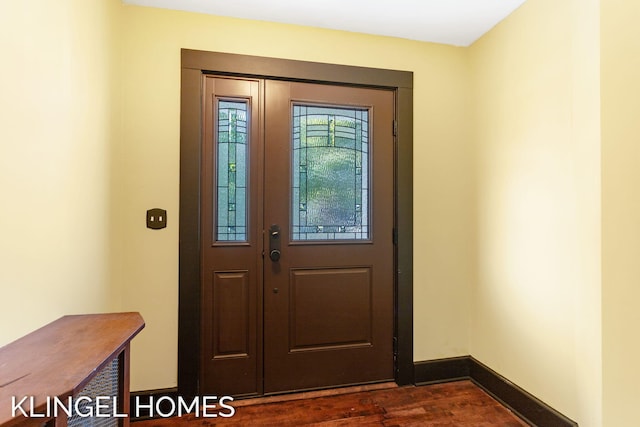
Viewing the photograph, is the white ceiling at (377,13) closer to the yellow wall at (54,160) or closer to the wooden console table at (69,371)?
the yellow wall at (54,160)

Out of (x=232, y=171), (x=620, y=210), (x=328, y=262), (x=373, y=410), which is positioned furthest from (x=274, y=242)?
(x=620, y=210)

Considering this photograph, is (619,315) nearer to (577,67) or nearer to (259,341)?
(577,67)

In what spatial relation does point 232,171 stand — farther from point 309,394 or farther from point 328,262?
point 309,394

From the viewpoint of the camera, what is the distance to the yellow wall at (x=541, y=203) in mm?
1601

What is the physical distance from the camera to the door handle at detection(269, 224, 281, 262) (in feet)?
7.23

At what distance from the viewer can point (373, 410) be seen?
2059mm

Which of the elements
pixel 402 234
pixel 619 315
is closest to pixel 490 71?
pixel 402 234

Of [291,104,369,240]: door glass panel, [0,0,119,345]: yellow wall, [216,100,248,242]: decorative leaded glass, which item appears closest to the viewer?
[0,0,119,345]: yellow wall

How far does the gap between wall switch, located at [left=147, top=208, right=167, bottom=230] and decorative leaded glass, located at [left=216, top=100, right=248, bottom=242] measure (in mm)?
316

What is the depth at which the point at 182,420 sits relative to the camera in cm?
196

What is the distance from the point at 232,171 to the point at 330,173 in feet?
2.15

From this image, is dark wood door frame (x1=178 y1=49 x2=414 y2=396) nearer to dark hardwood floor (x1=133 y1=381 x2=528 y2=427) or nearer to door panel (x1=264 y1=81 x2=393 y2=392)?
door panel (x1=264 y1=81 x2=393 y2=392)

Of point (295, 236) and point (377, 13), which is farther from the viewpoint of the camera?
point (295, 236)

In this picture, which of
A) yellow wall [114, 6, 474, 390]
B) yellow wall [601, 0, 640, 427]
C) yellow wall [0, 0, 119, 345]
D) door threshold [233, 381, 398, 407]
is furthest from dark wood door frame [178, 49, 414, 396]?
yellow wall [601, 0, 640, 427]
